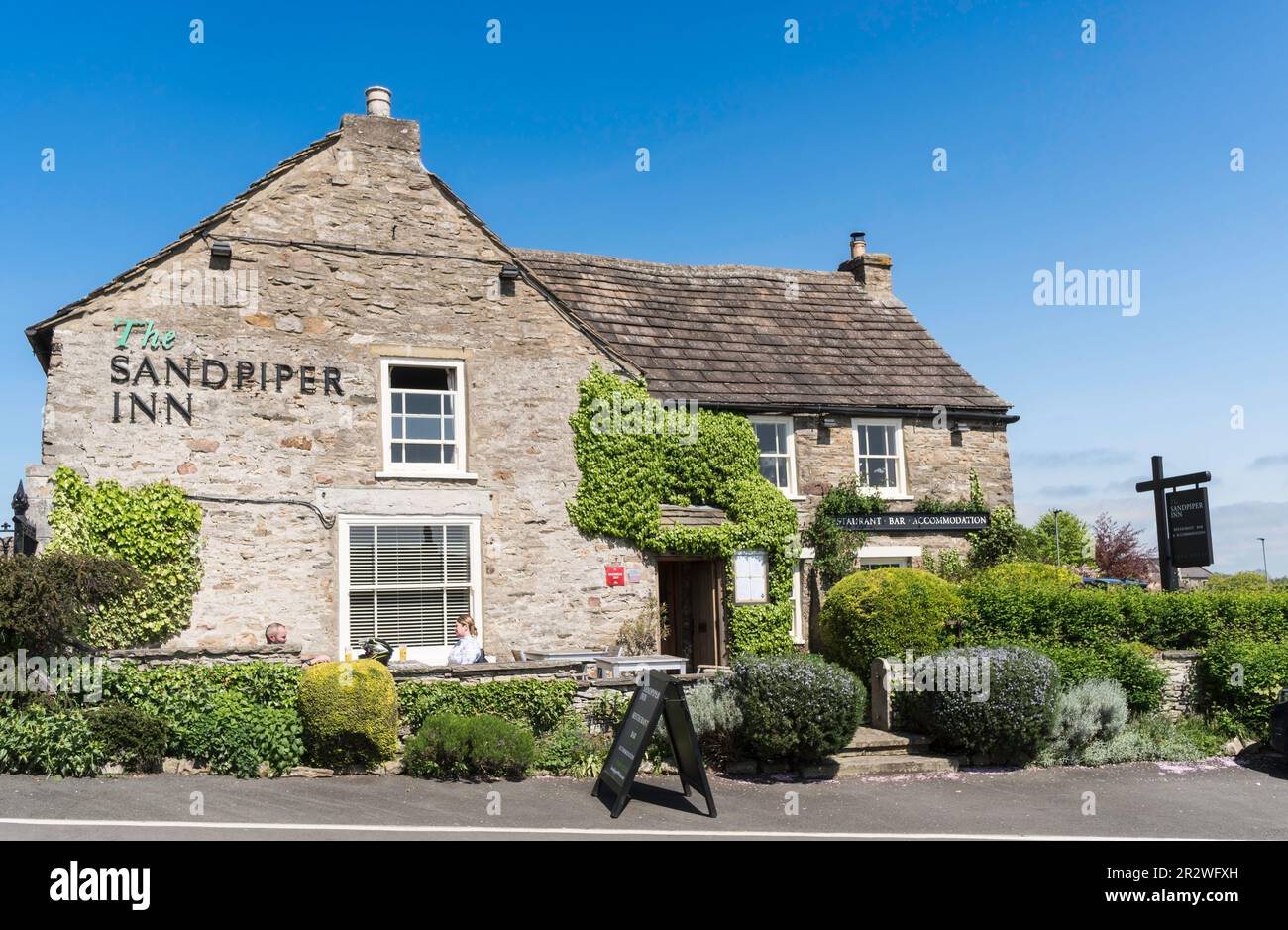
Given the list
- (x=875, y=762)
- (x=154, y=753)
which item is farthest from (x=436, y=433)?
(x=875, y=762)

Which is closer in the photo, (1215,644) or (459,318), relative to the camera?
(1215,644)

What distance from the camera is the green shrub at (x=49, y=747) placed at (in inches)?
440

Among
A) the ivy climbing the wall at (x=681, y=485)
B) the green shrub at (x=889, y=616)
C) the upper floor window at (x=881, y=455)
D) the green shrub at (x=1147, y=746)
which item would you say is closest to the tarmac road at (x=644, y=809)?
the green shrub at (x=1147, y=746)

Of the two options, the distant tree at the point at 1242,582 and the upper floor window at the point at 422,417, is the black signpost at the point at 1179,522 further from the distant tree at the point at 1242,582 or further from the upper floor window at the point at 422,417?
the upper floor window at the point at 422,417

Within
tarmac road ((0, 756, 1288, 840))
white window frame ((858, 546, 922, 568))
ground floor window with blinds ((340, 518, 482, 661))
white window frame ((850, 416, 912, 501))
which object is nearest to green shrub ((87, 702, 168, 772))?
tarmac road ((0, 756, 1288, 840))

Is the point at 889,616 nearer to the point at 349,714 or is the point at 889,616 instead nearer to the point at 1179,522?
the point at 1179,522

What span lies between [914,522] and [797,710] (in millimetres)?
8805

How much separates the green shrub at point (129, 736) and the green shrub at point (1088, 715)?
10.7 m

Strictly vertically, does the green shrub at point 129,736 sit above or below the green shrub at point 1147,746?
above

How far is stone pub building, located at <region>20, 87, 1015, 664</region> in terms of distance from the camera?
15.2m

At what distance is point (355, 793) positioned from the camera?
1127cm

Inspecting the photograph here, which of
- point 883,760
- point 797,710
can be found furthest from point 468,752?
point 883,760

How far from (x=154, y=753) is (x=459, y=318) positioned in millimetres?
7954
